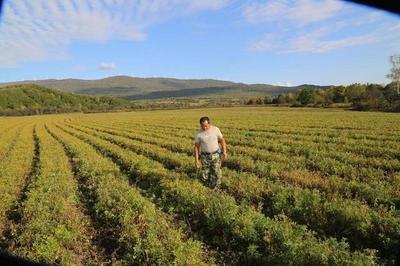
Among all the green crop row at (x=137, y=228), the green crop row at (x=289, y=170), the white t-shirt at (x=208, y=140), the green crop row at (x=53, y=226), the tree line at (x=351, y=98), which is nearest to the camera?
the green crop row at (x=137, y=228)

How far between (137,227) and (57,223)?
1.79 meters

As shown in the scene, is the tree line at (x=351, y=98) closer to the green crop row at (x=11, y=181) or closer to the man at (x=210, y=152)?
the green crop row at (x=11, y=181)


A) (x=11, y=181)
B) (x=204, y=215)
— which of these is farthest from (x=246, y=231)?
(x=11, y=181)

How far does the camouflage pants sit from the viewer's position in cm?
1254

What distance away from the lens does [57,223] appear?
930 centimetres

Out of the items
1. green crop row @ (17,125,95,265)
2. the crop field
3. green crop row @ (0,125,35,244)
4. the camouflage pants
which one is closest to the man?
the camouflage pants

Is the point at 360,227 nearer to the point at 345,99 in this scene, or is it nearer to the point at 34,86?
the point at 345,99

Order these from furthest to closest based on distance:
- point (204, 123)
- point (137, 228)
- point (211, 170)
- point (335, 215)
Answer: point (211, 170)
point (204, 123)
point (335, 215)
point (137, 228)

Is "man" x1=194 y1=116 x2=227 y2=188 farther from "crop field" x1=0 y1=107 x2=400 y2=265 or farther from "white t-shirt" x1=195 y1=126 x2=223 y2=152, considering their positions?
"crop field" x1=0 y1=107 x2=400 y2=265

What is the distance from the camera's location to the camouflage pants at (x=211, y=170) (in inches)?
494

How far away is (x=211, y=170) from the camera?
12695mm

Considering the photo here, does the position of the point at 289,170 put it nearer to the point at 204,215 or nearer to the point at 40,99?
the point at 204,215

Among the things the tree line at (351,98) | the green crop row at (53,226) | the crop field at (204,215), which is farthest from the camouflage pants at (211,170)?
the tree line at (351,98)

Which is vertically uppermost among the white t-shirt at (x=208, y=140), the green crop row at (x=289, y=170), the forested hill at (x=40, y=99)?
the white t-shirt at (x=208, y=140)
